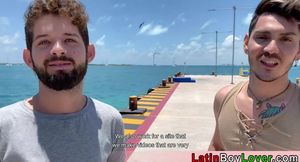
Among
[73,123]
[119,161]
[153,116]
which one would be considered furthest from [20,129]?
[153,116]

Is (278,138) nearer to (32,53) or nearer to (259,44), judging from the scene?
(259,44)

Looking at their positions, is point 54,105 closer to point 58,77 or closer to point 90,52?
point 58,77

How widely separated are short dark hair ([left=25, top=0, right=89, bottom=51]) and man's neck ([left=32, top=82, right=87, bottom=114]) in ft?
1.12

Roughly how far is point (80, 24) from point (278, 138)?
165cm

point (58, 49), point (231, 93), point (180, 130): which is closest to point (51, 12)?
point (58, 49)

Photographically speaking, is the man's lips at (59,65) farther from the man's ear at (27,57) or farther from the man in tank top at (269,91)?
the man in tank top at (269,91)

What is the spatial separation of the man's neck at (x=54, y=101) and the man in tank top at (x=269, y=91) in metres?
1.20

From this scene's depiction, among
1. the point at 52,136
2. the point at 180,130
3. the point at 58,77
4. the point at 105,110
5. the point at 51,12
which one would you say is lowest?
the point at 180,130

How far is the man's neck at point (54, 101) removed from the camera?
6.41 feet

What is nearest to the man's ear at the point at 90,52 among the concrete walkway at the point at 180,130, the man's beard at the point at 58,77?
the man's beard at the point at 58,77

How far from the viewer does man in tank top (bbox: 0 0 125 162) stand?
1.82 meters

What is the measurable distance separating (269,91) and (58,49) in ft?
5.14

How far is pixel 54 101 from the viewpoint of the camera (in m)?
1.96

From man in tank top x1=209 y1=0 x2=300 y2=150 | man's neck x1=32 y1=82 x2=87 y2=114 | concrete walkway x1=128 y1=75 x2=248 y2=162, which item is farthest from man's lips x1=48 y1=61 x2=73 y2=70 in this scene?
concrete walkway x1=128 y1=75 x2=248 y2=162
